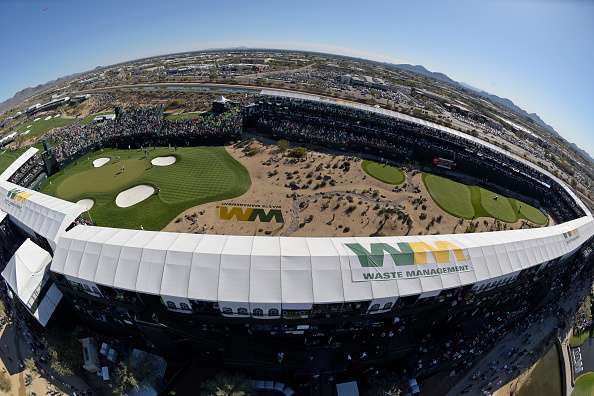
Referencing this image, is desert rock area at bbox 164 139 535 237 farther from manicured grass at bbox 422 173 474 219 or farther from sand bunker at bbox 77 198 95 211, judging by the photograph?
sand bunker at bbox 77 198 95 211

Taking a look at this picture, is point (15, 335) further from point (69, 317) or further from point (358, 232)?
point (358, 232)

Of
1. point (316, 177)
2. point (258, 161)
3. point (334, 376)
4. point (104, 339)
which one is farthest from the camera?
point (258, 161)

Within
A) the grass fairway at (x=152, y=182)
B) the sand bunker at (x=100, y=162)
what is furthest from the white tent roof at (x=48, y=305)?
the sand bunker at (x=100, y=162)

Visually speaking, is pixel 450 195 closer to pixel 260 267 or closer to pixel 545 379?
pixel 545 379

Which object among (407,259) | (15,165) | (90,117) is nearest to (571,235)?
(407,259)

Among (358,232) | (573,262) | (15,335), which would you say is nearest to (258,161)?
(358,232)

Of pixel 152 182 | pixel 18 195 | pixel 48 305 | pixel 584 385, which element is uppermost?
pixel 18 195
